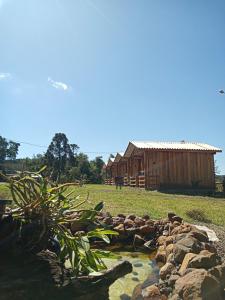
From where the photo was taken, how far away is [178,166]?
2370cm

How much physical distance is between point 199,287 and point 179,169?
67.1 feet

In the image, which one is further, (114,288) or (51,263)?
(114,288)

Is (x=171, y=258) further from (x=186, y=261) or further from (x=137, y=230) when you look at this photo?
(x=137, y=230)

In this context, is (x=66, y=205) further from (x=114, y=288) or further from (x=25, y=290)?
(x=114, y=288)

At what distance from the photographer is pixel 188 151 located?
2359cm

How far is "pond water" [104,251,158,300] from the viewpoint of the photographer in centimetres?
443

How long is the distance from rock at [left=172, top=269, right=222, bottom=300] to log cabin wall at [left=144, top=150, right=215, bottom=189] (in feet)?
63.3

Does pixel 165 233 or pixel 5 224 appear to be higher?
pixel 5 224

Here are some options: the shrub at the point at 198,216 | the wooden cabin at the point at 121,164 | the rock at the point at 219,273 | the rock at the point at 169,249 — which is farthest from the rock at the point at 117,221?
the wooden cabin at the point at 121,164

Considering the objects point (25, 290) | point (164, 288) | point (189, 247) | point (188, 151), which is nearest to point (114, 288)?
point (164, 288)

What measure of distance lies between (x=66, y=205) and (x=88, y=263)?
1.80ft

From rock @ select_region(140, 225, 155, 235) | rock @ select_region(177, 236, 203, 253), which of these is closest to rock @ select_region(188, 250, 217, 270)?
rock @ select_region(177, 236, 203, 253)

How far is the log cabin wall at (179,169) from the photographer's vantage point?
23375 mm

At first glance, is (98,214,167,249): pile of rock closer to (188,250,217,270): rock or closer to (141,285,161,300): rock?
(188,250,217,270): rock
